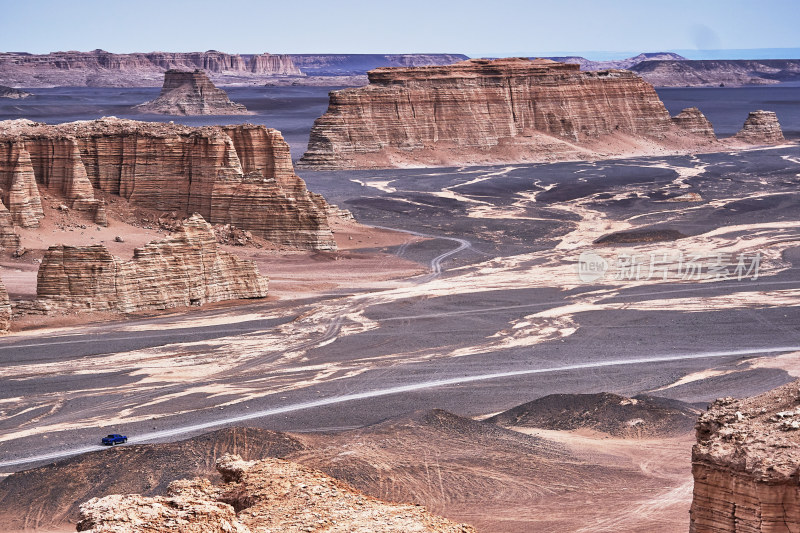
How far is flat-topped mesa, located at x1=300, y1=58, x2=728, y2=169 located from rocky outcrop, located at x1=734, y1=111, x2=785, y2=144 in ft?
38.8

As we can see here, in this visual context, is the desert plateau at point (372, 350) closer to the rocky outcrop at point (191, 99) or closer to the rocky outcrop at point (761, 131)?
the rocky outcrop at point (761, 131)

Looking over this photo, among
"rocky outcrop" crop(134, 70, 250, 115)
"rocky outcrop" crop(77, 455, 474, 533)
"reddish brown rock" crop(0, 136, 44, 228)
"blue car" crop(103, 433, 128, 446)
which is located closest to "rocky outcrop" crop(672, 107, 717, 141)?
"reddish brown rock" crop(0, 136, 44, 228)

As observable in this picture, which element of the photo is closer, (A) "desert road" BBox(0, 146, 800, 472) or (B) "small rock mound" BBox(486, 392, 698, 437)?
(B) "small rock mound" BBox(486, 392, 698, 437)

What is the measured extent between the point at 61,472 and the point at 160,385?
8.11m

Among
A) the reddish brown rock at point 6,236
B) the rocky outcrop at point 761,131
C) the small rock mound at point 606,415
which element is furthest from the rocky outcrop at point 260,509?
the rocky outcrop at point 761,131

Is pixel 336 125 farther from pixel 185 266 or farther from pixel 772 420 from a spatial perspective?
pixel 772 420

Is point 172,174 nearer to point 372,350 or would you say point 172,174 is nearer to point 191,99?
point 372,350

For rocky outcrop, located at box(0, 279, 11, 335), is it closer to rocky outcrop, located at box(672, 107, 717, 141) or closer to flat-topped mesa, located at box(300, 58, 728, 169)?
flat-topped mesa, located at box(300, 58, 728, 169)

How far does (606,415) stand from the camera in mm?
24422

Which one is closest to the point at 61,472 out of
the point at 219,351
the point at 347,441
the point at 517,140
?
the point at 347,441

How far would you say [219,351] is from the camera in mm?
32062

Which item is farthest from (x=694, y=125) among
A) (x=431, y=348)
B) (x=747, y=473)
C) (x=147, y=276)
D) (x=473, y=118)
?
(x=747, y=473)

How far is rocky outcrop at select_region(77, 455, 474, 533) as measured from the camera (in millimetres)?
11555

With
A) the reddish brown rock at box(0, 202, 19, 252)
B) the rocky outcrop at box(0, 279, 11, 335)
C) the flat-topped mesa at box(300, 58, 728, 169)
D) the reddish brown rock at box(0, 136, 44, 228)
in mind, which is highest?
the flat-topped mesa at box(300, 58, 728, 169)
